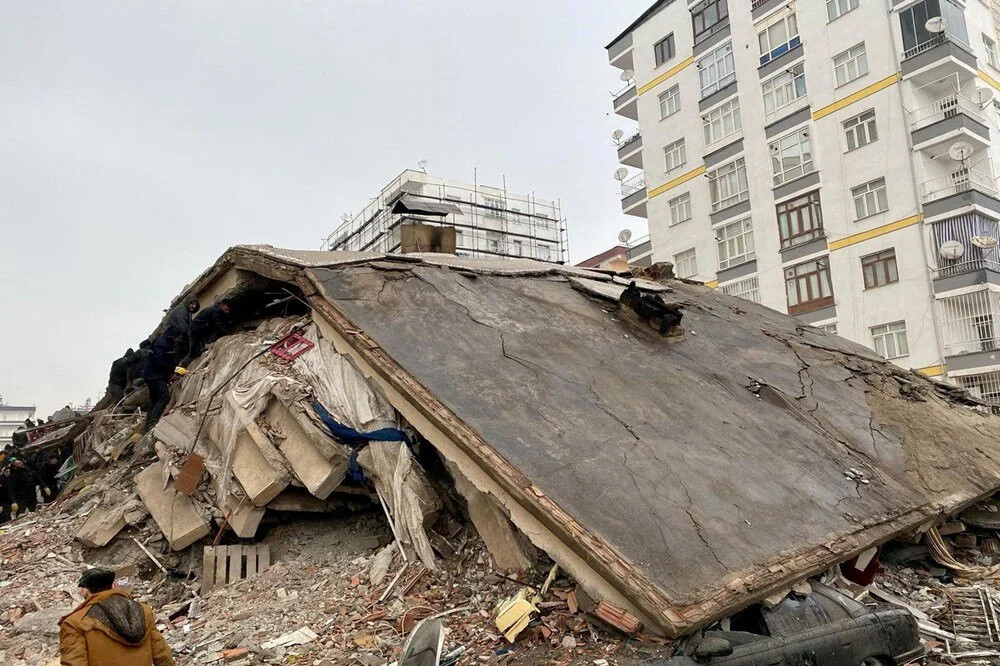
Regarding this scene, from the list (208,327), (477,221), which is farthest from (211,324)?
(477,221)

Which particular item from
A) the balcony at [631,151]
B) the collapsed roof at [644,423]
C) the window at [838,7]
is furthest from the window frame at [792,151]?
the collapsed roof at [644,423]

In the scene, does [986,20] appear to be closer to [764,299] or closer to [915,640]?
[764,299]

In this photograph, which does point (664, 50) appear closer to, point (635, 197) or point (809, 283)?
point (635, 197)

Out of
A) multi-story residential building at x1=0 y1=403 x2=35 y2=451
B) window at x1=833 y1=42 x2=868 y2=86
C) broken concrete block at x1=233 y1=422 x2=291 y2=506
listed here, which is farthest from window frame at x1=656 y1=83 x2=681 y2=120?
multi-story residential building at x1=0 y1=403 x2=35 y2=451

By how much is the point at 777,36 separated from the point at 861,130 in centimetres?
499

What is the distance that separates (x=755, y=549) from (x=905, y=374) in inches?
280

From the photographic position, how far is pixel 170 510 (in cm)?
673

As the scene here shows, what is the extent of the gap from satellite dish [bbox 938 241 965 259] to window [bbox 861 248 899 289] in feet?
4.55

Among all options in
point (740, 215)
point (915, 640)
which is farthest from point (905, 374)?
point (740, 215)

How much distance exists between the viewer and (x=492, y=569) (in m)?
4.76

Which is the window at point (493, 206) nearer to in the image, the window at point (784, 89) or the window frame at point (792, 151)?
the window at point (784, 89)

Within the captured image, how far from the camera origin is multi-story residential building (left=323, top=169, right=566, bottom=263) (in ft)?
126

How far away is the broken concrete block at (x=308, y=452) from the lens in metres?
5.76

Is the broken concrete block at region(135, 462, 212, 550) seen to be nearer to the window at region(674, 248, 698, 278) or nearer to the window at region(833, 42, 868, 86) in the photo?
the window at region(674, 248, 698, 278)
